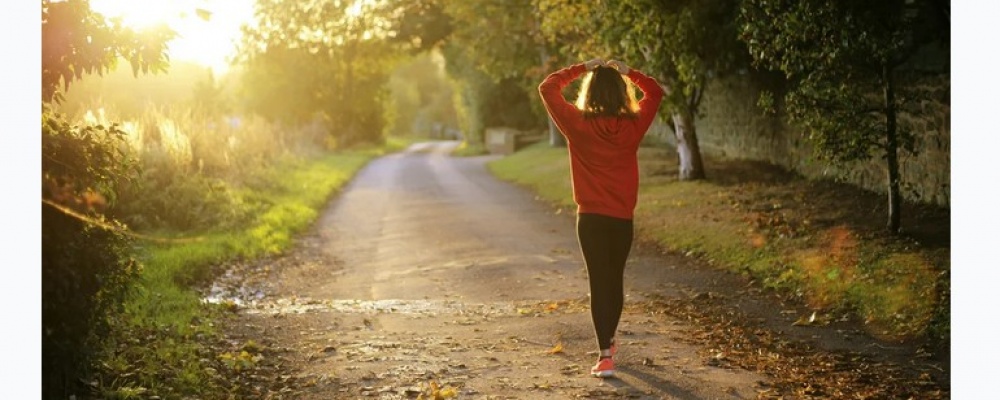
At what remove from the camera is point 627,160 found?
738cm

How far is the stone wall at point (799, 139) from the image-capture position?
1383 cm

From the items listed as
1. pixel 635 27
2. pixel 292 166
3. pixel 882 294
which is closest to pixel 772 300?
pixel 882 294

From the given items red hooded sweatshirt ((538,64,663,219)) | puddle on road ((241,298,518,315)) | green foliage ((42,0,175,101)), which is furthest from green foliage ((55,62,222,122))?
red hooded sweatshirt ((538,64,663,219))

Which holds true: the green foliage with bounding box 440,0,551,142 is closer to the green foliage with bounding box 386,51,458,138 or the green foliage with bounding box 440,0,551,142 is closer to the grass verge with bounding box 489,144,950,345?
the grass verge with bounding box 489,144,950,345

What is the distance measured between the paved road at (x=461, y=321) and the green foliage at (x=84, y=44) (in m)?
2.48

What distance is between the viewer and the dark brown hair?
7234mm

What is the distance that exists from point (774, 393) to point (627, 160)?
5.99 ft

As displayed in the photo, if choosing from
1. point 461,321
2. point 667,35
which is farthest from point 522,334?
point 667,35

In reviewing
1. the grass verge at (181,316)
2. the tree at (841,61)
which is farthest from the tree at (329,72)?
the tree at (841,61)

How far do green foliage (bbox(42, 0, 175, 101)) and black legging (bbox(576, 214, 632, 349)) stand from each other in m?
2.98

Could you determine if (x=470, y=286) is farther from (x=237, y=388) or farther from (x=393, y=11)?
(x=393, y=11)

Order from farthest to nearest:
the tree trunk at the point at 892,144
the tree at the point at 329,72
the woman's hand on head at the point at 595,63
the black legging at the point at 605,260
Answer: the tree at the point at 329,72
the tree trunk at the point at 892,144
the black legging at the point at 605,260
the woman's hand on head at the point at 595,63

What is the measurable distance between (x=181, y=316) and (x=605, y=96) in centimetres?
456

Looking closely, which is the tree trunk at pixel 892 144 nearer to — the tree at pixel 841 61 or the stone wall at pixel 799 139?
the tree at pixel 841 61
